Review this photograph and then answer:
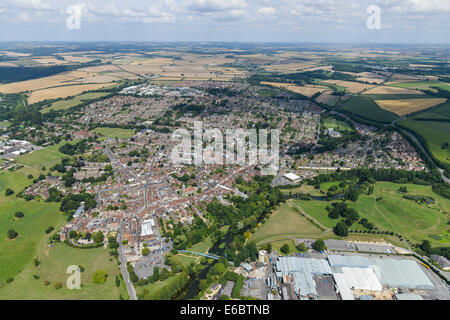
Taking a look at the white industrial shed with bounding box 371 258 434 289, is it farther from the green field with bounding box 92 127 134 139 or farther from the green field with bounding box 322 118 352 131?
the green field with bounding box 92 127 134 139

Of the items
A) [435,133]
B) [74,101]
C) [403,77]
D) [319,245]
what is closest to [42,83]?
[74,101]

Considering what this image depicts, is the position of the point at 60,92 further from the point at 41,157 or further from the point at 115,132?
the point at 41,157

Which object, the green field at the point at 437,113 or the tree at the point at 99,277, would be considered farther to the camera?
the green field at the point at 437,113

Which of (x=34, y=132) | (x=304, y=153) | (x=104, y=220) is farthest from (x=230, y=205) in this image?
(x=34, y=132)

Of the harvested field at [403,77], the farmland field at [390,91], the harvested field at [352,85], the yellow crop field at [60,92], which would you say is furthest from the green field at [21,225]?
the harvested field at [403,77]

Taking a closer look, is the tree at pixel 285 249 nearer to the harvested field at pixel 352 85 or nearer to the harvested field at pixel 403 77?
the harvested field at pixel 352 85

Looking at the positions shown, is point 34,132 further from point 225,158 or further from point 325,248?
point 325,248
